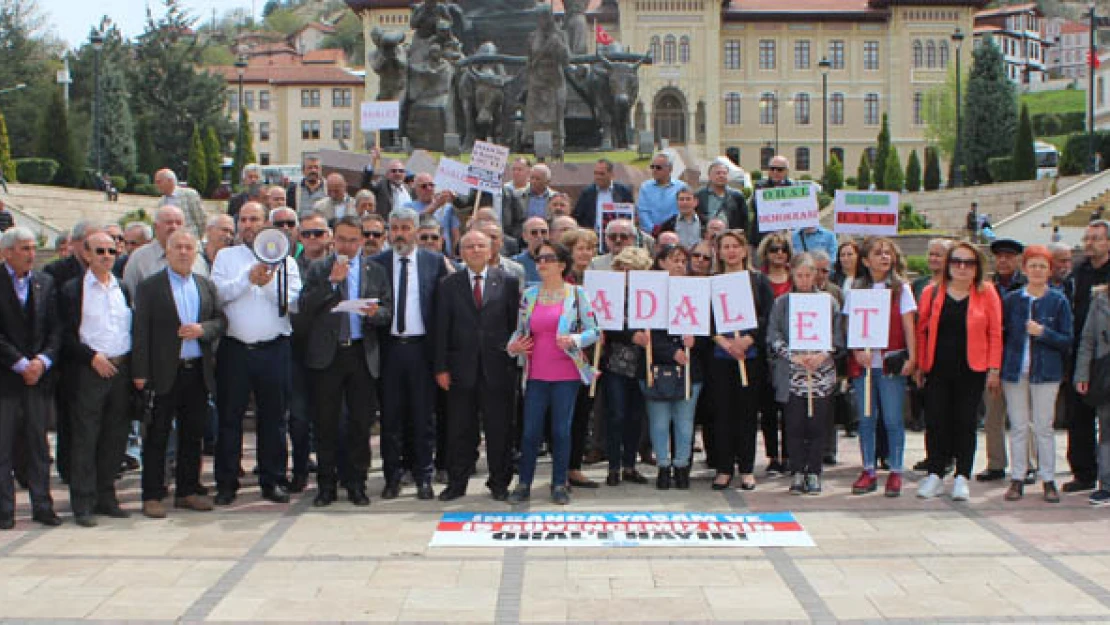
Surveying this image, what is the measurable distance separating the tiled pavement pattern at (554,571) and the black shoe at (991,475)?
45.1 inches

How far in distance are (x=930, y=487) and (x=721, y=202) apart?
14.2 feet

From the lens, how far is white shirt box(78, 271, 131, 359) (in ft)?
30.5

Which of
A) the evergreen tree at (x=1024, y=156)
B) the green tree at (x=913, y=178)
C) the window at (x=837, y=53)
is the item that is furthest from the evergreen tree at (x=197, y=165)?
the window at (x=837, y=53)

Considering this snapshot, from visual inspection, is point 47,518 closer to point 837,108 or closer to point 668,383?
point 668,383

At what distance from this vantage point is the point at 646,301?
10227mm

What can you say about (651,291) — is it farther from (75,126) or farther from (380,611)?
(75,126)

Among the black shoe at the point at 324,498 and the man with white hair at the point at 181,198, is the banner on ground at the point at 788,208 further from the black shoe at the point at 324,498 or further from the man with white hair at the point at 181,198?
the man with white hair at the point at 181,198

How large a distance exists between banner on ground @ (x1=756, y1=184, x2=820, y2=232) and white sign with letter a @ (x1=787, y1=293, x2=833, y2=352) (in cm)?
277

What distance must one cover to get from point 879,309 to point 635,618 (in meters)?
4.37

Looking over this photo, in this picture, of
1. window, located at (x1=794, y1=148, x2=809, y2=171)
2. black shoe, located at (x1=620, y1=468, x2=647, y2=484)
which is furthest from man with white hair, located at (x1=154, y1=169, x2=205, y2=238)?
window, located at (x1=794, y1=148, x2=809, y2=171)

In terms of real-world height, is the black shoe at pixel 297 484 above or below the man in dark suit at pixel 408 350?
below

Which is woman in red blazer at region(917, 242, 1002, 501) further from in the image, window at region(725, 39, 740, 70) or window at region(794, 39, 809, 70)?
window at region(794, 39, 809, 70)

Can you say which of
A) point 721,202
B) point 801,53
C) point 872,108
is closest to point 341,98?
point 801,53

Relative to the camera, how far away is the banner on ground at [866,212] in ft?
43.0
